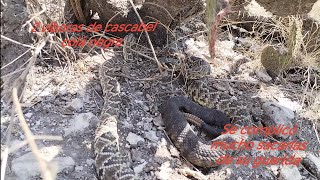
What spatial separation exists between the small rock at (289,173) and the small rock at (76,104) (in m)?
1.94

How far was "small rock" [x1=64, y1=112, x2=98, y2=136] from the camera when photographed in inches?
128

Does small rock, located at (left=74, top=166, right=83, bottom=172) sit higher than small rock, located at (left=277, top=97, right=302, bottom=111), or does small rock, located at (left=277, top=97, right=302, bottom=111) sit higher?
small rock, located at (left=74, top=166, right=83, bottom=172)

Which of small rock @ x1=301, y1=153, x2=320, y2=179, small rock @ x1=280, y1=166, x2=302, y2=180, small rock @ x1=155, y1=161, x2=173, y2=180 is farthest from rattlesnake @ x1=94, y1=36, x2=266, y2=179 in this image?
small rock @ x1=301, y1=153, x2=320, y2=179

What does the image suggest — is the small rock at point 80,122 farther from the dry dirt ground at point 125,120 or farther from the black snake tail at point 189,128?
the black snake tail at point 189,128

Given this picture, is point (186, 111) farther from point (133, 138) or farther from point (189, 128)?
point (133, 138)

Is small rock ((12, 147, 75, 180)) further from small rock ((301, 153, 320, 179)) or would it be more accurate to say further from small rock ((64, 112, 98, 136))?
small rock ((301, 153, 320, 179))

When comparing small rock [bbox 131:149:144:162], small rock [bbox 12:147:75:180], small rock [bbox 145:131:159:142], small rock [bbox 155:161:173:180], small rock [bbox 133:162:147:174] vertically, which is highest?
small rock [bbox 12:147:75:180]

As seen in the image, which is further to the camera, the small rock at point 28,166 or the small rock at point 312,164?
the small rock at point 312,164

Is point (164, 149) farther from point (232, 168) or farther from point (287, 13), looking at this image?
point (287, 13)

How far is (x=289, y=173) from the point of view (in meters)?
3.51

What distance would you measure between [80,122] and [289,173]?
1.95 m

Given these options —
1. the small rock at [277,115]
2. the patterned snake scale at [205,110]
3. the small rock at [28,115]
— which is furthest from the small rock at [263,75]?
the small rock at [28,115]

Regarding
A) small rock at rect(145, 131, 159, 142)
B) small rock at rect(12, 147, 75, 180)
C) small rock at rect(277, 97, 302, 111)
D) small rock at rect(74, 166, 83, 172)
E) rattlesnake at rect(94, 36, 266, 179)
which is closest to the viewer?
small rock at rect(12, 147, 75, 180)

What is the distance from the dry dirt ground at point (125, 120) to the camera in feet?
9.84
